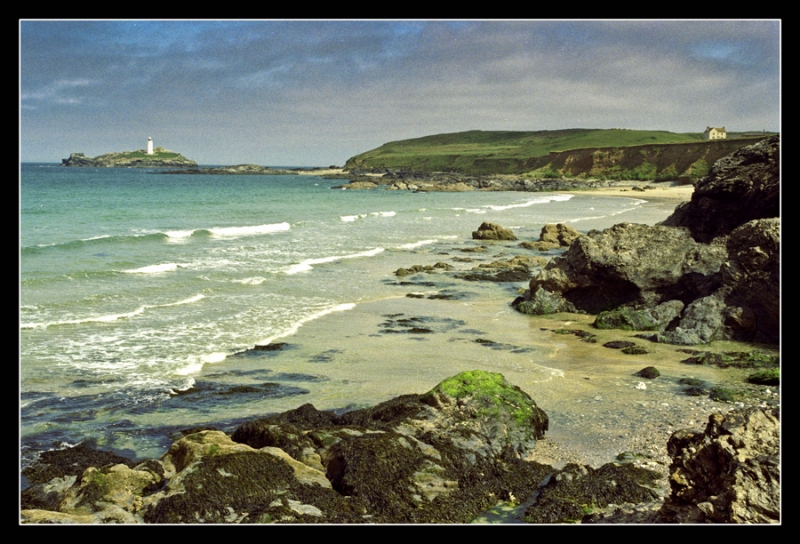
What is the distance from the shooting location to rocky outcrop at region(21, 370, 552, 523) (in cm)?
670

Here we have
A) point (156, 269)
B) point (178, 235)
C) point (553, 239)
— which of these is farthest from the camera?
point (178, 235)

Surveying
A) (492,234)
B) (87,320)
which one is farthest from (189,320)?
(492,234)

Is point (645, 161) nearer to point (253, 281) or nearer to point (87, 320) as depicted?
point (253, 281)

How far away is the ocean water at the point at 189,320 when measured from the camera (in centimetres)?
1105

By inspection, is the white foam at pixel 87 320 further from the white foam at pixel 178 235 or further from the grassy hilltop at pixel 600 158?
the grassy hilltop at pixel 600 158

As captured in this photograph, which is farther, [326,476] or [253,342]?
[253,342]

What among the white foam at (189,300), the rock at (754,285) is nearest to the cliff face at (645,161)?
the rock at (754,285)

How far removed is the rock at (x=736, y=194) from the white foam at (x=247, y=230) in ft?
86.1

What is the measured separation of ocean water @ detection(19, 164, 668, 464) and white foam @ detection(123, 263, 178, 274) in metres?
0.07

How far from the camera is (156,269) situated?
25375 millimetres

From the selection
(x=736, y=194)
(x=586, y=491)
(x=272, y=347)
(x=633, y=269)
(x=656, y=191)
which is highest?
(x=656, y=191)

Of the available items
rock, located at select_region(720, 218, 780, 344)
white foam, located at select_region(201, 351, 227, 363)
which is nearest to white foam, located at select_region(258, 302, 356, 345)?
white foam, located at select_region(201, 351, 227, 363)

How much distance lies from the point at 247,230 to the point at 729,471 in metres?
38.6

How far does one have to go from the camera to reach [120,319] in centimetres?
1716
